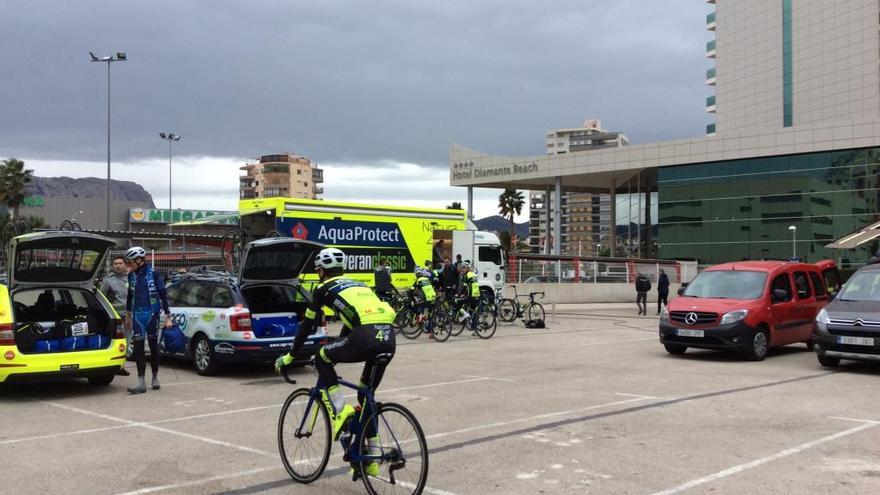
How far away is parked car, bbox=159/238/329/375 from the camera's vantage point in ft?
38.3

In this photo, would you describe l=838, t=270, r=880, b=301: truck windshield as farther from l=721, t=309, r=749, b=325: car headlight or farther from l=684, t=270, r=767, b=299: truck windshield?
l=721, t=309, r=749, b=325: car headlight

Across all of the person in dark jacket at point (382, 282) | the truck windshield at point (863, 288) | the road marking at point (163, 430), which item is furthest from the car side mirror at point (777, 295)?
the road marking at point (163, 430)

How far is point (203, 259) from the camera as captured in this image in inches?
879

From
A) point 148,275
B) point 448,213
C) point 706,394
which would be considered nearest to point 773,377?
point 706,394

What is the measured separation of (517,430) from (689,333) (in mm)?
7346

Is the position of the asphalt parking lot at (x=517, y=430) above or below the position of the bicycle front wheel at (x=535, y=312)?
below

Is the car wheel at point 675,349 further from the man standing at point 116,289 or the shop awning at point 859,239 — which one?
the shop awning at point 859,239

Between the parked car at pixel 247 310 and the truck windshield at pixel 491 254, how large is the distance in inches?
556

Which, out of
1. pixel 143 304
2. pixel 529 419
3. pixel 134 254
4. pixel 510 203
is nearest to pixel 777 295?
Result: pixel 529 419

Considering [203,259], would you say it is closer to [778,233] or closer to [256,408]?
[256,408]

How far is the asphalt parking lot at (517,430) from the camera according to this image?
5977 millimetres

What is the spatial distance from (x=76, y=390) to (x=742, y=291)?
11.3m

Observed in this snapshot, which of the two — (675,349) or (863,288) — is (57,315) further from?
(863,288)

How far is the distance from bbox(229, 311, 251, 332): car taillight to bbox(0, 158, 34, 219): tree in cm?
6804
